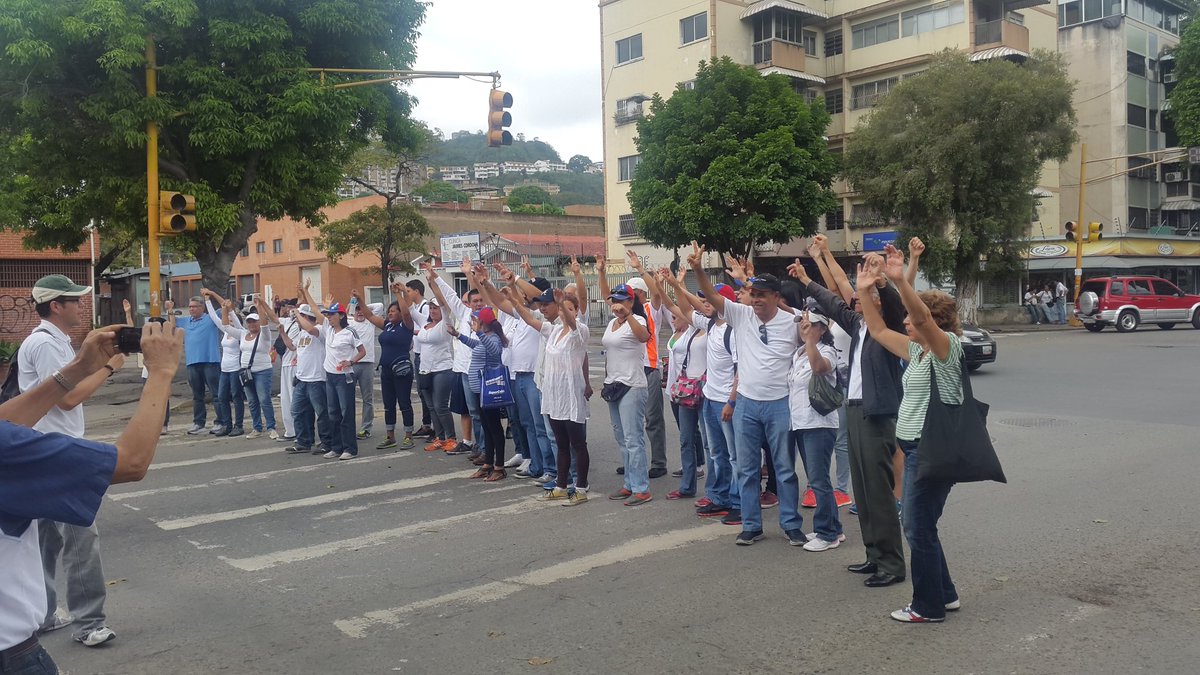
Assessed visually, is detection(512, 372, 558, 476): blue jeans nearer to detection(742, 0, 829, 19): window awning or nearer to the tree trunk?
the tree trunk

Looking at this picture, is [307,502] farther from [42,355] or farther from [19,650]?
[19,650]

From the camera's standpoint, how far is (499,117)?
1495cm

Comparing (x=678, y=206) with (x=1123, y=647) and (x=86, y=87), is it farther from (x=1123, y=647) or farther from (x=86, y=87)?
(x=1123, y=647)

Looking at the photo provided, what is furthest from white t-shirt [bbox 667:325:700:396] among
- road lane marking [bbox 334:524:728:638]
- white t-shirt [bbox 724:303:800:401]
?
road lane marking [bbox 334:524:728:638]

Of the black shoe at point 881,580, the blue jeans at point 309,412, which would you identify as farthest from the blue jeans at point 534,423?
the black shoe at point 881,580

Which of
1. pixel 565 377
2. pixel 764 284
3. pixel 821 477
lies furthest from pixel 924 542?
pixel 565 377

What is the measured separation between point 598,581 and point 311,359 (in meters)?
6.41

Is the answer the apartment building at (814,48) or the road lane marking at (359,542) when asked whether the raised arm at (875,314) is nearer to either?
the road lane marking at (359,542)

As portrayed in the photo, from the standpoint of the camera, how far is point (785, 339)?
6.90 m

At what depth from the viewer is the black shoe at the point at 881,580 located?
5805 mm

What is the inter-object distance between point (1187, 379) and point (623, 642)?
49.9ft

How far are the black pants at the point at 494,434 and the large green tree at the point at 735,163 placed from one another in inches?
939

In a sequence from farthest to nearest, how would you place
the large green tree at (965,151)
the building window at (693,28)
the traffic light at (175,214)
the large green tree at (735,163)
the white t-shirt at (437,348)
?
the building window at (693,28), the large green tree at (735,163), the large green tree at (965,151), the traffic light at (175,214), the white t-shirt at (437,348)

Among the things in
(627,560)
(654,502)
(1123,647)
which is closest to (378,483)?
(654,502)
